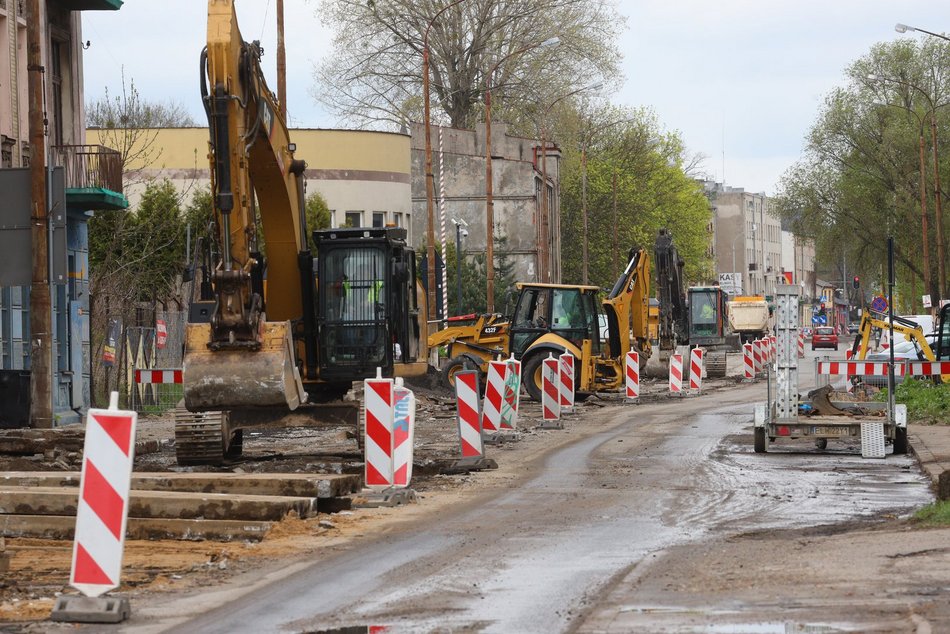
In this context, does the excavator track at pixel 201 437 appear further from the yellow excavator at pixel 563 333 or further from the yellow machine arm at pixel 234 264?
the yellow excavator at pixel 563 333

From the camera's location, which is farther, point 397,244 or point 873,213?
point 873,213

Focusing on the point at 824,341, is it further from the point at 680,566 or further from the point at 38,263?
the point at 680,566

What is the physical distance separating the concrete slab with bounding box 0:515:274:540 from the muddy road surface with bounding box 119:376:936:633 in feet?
2.84

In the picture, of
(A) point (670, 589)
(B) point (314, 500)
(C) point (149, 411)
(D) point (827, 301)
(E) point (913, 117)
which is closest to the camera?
(A) point (670, 589)

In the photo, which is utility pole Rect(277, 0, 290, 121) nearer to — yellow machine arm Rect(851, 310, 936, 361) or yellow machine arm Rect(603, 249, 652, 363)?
yellow machine arm Rect(603, 249, 652, 363)

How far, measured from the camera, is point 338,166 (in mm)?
60312

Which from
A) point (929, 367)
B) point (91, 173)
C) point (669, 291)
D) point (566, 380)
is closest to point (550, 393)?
point (566, 380)

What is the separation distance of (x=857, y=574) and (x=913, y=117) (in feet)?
222

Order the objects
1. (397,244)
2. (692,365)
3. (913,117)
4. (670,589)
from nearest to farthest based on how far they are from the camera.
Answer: (670,589), (397,244), (692,365), (913,117)

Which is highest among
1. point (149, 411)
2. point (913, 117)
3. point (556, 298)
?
point (913, 117)

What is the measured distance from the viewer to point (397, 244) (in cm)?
1862

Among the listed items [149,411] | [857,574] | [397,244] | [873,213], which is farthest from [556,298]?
[873,213]

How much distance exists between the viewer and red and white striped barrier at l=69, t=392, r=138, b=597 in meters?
8.72

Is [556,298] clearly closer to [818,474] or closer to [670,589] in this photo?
[818,474]
